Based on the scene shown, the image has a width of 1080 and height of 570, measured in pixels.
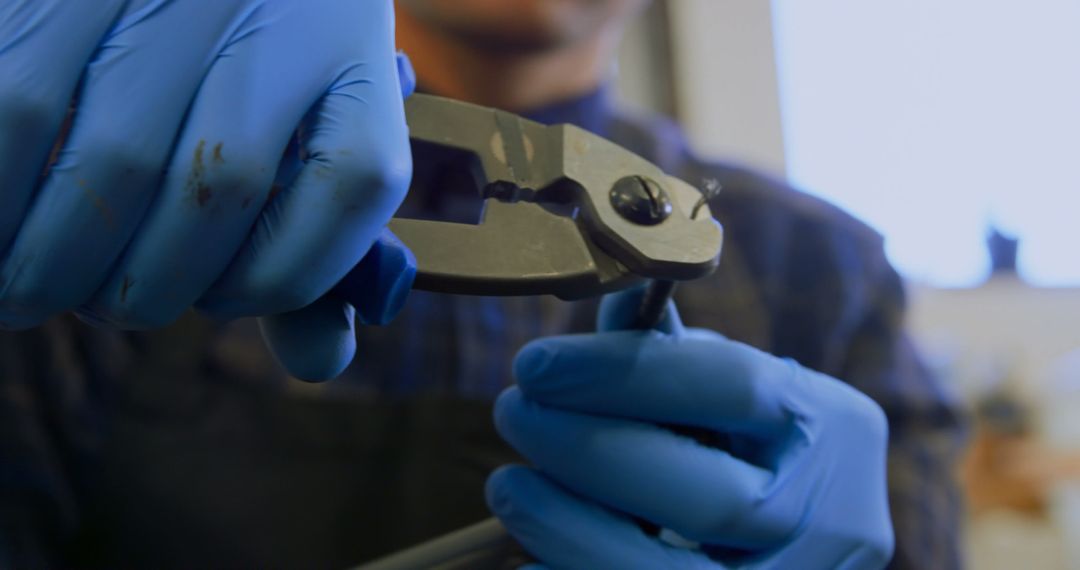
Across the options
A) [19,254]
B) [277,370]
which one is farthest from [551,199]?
[277,370]

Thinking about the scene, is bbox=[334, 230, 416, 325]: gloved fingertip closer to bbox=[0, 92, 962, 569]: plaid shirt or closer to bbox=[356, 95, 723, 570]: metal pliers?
bbox=[356, 95, 723, 570]: metal pliers

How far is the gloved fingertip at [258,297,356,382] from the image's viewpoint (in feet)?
1.26

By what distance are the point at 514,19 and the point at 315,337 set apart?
20.7 inches

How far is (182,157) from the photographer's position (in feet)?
1.04

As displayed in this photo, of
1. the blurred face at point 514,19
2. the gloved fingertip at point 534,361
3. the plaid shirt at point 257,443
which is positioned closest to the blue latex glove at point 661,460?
the gloved fingertip at point 534,361

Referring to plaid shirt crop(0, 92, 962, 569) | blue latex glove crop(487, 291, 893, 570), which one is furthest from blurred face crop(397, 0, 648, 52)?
blue latex glove crop(487, 291, 893, 570)

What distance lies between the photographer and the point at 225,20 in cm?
34

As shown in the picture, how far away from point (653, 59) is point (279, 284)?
1.32 m

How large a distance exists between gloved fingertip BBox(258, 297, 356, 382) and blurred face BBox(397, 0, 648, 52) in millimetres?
507

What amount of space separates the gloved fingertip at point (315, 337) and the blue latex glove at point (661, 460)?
0.13 m

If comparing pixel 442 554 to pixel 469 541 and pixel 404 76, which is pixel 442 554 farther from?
pixel 404 76

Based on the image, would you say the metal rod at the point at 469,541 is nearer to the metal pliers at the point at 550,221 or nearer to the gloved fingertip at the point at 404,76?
the metal pliers at the point at 550,221

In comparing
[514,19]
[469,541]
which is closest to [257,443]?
[469,541]

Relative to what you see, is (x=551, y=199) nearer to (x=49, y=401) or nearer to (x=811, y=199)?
(x=49, y=401)
